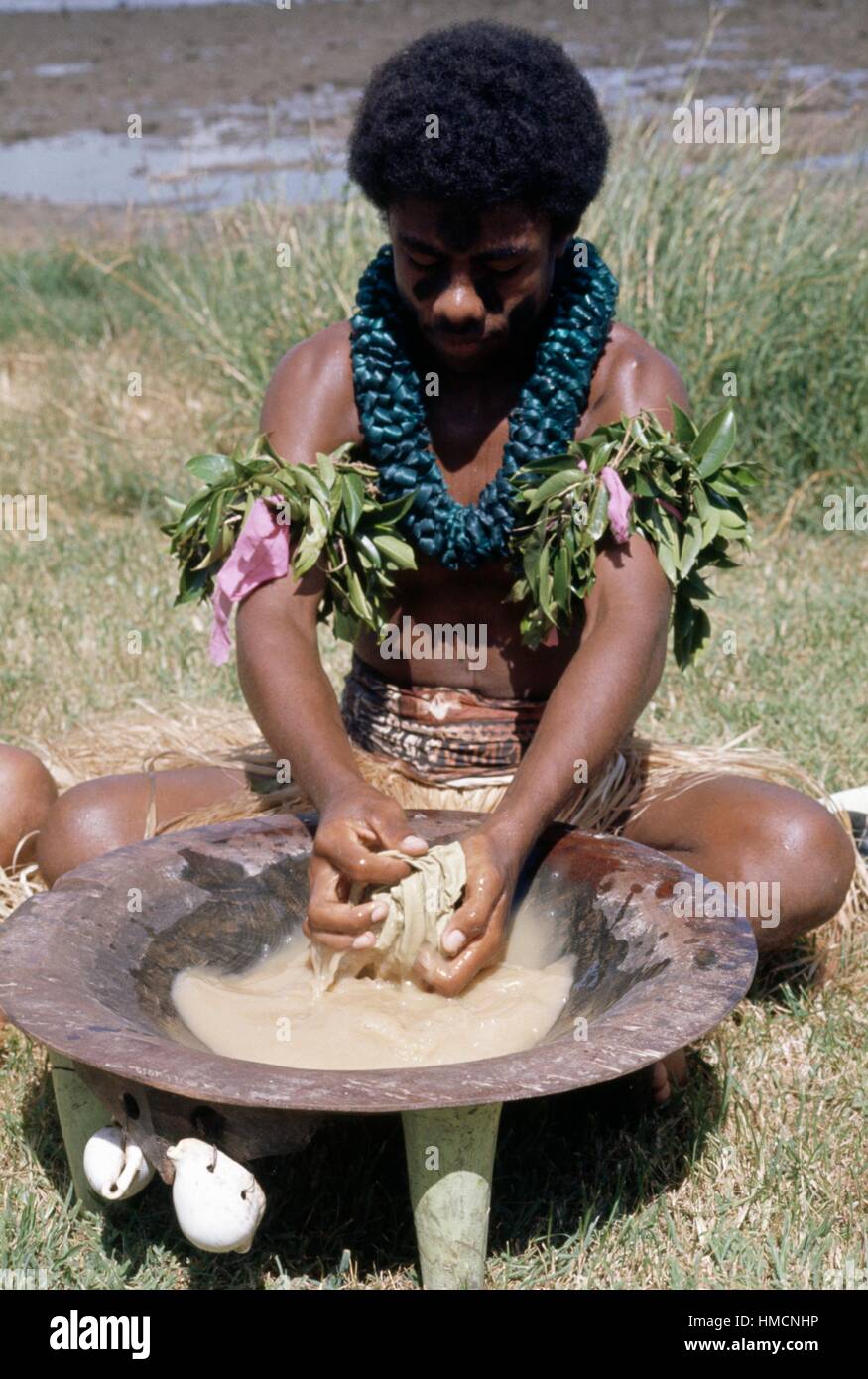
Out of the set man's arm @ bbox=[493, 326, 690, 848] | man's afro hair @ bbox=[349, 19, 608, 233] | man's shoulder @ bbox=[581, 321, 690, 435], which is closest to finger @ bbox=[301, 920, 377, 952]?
man's arm @ bbox=[493, 326, 690, 848]

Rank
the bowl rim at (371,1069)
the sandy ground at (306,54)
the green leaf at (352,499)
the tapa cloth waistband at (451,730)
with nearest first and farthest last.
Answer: the bowl rim at (371,1069), the green leaf at (352,499), the tapa cloth waistband at (451,730), the sandy ground at (306,54)

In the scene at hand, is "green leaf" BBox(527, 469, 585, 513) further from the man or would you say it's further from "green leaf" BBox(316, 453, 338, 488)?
"green leaf" BBox(316, 453, 338, 488)

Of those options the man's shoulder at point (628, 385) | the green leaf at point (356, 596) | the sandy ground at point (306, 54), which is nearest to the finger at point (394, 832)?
the green leaf at point (356, 596)

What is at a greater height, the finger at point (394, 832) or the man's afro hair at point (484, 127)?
the man's afro hair at point (484, 127)

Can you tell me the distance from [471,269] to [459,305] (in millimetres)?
63

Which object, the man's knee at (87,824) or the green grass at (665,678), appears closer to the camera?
the green grass at (665,678)

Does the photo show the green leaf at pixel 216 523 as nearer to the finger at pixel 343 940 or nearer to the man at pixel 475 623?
the man at pixel 475 623

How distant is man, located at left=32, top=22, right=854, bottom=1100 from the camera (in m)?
2.54

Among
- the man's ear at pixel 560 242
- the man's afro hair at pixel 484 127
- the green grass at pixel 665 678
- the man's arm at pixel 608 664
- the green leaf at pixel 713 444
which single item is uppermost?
the man's afro hair at pixel 484 127

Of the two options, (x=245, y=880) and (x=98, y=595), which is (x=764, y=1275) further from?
(x=98, y=595)

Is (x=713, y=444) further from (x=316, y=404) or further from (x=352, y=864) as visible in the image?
(x=352, y=864)

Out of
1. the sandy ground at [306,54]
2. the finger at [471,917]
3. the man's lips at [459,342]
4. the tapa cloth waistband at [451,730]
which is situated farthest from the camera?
the sandy ground at [306,54]

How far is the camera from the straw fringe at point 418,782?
3.06 meters

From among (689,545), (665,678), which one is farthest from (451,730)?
(665,678)
